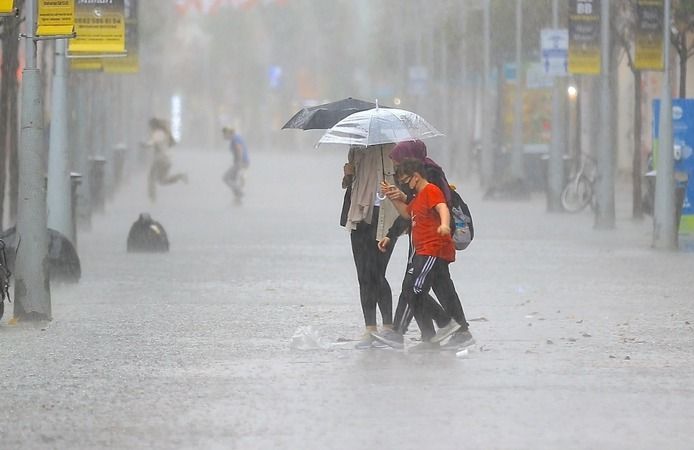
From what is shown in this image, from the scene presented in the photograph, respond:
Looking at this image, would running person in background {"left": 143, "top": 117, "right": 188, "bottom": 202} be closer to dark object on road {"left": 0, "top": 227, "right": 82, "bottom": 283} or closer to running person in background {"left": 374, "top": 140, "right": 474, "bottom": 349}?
dark object on road {"left": 0, "top": 227, "right": 82, "bottom": 283}

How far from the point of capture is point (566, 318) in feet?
52.7

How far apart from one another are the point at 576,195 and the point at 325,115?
23.5 meters

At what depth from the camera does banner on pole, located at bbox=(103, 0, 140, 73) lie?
29.0m

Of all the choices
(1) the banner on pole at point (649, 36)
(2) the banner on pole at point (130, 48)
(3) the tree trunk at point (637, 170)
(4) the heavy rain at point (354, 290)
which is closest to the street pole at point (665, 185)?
(4) the heavy rain at point (354, 290)

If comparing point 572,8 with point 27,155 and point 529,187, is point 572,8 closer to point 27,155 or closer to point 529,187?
point 529,187

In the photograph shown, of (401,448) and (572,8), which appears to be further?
(572,8)

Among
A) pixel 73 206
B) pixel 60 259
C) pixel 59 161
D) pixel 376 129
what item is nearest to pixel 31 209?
pixel 376 129

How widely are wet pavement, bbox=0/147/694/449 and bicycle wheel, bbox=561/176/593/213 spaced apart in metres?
11.1

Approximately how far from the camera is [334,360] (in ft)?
42.0

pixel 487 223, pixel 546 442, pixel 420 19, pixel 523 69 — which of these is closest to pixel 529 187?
pixel 523 69

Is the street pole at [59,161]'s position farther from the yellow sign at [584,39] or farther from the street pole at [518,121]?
the street pole at [518,121]

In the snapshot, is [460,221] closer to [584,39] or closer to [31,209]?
[31,209]

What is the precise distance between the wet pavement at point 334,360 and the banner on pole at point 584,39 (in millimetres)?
6328

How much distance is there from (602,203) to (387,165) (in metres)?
17.9
